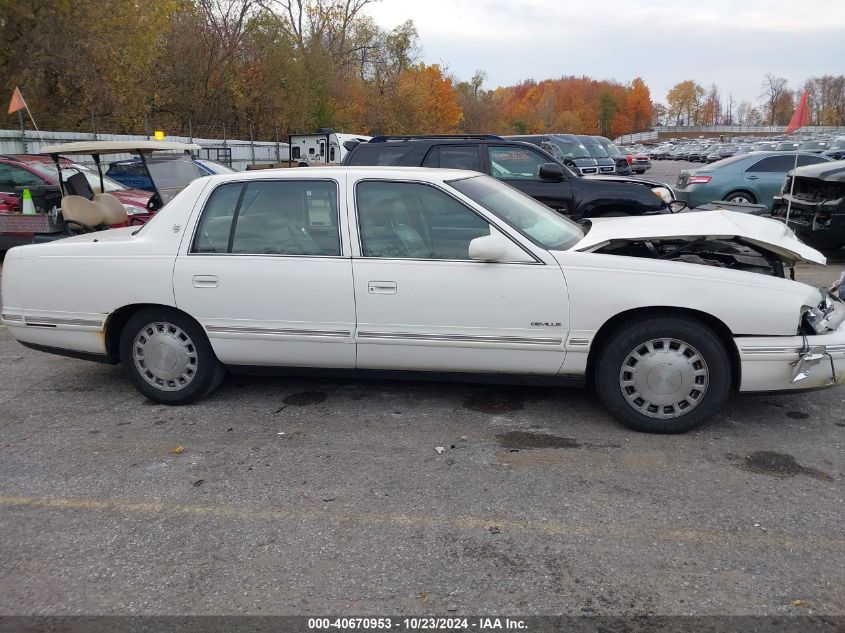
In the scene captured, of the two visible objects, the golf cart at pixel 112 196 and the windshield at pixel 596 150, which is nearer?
the golf cart at pixel 112 196

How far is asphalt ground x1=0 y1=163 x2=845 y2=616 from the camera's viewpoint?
2.86m

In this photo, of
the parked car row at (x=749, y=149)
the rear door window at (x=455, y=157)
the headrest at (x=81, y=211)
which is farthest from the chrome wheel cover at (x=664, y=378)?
the parked car row at (x=749, y=149)

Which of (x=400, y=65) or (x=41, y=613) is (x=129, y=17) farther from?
(x=400, y=65)

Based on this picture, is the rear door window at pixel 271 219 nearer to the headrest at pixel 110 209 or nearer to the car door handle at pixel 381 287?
the car door handle at pixel 381 287

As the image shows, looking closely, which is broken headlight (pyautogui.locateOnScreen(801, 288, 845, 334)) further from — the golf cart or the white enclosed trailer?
the white enclosed trailer

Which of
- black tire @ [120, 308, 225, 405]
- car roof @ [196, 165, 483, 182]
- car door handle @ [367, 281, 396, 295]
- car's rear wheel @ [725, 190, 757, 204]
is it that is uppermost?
car roof @ [196, 165, 483, 182]

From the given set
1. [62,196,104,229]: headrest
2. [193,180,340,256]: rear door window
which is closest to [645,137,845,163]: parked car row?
[62,196,104,229]: headrest

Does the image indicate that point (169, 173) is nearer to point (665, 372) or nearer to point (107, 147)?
point (107, 147)

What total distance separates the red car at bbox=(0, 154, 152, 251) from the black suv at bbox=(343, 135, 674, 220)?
376 centimetres

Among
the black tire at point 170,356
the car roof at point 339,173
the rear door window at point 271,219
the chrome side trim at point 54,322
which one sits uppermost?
the car roof at point 339,173

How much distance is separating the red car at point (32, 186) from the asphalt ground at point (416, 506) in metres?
6.00

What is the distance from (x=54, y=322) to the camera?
16.4ft

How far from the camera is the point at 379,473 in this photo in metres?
3.89

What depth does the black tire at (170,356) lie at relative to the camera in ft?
15.8
